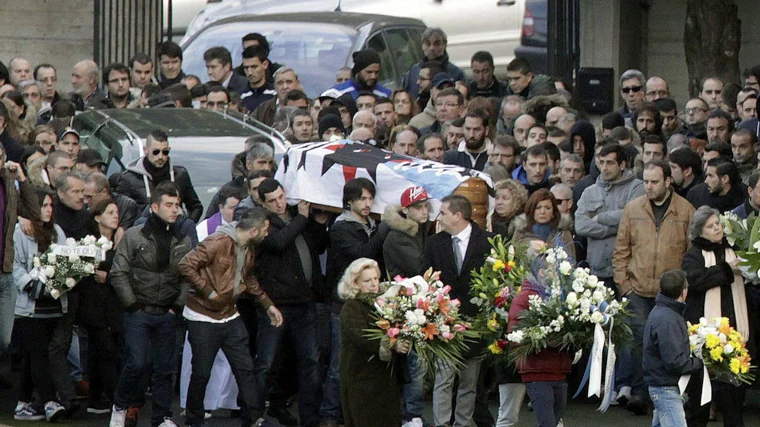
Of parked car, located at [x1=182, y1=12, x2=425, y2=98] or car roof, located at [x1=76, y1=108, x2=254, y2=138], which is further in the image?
parked car, located at [x1=182, y1=12, x2=425, y2=98]

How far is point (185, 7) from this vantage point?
28.2m

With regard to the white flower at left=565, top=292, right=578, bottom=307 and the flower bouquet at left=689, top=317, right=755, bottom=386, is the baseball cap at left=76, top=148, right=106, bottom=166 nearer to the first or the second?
the white flower at left=565, top=292, right=578, bottom=307

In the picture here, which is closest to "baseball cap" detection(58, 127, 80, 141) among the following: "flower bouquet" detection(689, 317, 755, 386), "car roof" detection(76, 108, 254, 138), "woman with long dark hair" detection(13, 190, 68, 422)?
"car roof" detection(76, 108, 254, 138)

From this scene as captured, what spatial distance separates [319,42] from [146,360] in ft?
24.8

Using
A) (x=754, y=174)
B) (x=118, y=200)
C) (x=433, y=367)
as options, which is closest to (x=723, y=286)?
(x=754, y=174)

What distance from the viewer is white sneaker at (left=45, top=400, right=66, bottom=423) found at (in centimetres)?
1518

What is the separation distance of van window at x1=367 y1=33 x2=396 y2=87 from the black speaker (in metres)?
2.38

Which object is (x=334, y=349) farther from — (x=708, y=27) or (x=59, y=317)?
(x=708, y=27)

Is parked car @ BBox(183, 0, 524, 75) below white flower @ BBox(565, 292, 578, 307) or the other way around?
the other way around

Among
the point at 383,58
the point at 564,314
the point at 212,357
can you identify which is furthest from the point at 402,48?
the point at 564,314

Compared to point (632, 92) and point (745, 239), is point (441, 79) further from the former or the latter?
point (745, 239)

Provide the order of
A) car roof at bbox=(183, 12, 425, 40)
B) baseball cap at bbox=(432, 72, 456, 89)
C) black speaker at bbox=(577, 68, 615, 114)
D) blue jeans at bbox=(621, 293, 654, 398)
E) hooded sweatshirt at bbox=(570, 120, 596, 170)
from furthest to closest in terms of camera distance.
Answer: black speaker at bbox=(577, 68, 615, 114) < car roof at bbox=(183, 12, 425, 40) < baseball cap at bbox=(432, 72, 456, 89) < hooded sweatshirt at bbox=(570, 120, 596, 170) < blue jeans at bbox=(621, 293, 654, 398)

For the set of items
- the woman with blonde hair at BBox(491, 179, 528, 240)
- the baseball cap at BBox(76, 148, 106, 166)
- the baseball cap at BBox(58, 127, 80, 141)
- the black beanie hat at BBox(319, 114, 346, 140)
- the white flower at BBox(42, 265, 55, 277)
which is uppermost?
the black beanie hat at BBox(319, 114, 346, 140)

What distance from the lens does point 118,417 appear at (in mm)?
14898
